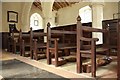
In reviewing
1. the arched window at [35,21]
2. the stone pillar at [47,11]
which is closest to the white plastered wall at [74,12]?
the arched window at [35,21]

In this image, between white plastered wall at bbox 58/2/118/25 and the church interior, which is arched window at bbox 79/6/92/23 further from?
white plastered wall at bbox 58/2/118/25

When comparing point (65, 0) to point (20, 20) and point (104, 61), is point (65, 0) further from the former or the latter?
point (104, 61)

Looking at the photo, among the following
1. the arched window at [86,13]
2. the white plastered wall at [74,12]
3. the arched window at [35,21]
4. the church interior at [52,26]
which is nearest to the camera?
the church interior at [52,26]

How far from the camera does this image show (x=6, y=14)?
31.6 ft

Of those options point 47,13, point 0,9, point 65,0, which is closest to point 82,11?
point 65,0

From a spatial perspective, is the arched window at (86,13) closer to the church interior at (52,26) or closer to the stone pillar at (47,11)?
the church interior at (52,26)

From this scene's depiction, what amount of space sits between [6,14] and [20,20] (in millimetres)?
1052

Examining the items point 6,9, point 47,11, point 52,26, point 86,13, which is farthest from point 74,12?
point 6,9

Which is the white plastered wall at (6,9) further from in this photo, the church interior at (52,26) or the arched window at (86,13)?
the arched window at (86,13)

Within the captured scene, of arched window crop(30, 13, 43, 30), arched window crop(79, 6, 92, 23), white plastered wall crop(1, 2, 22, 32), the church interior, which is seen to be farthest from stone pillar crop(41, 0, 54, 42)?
arched window crop(30, 13, 43, 30)

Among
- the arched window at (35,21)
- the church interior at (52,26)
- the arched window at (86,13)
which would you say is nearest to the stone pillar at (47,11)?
the church interior at (52,26)

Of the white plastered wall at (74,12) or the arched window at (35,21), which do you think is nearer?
the white plastered wall at (74,12)

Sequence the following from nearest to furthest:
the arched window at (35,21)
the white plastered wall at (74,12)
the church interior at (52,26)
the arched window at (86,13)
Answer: the church interior at (52,26), the white plastered wall at (74,12), the arched window at (86,13), the arched window at (35,21)

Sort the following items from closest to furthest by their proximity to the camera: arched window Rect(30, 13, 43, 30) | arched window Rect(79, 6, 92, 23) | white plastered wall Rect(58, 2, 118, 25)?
white plastered wall Rect(58, 2, 118, 25)
arched window Rect(79, 6, 92, 23)
arched window Rect(30, 13, 43, 30)
